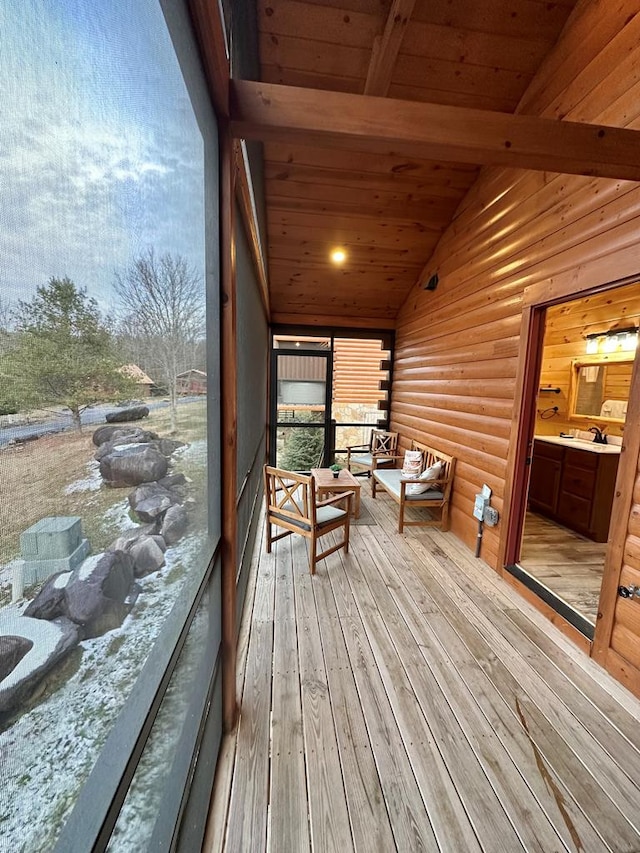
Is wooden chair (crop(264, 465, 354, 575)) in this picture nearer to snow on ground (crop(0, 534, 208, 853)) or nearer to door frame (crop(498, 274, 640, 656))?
door frame (crop(498, 274, 640, 656))

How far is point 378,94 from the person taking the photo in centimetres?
247

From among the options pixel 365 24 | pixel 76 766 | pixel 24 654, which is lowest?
pixel 76 766

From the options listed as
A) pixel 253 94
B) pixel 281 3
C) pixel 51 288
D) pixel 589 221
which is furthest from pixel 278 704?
pixel 281 3

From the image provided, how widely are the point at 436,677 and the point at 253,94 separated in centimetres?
268

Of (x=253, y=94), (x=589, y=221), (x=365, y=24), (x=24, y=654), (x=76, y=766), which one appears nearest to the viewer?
(x=24, y=654)

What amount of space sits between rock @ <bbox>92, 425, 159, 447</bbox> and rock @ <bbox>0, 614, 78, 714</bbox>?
213 millimetres

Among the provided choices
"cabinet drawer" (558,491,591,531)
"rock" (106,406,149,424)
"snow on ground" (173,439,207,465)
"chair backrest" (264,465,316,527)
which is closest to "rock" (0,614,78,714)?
"rock" (106,406,149,424)

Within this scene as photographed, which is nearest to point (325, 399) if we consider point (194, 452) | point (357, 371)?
point (357, 371)

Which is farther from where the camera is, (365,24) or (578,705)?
(365,24)

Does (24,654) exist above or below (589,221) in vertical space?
below

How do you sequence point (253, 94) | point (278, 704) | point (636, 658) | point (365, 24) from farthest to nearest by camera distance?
point (365, 24), point (636, 658), point (278, 704), point (253, 94)

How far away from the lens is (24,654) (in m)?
0.33

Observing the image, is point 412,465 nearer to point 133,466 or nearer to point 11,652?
point 133,466

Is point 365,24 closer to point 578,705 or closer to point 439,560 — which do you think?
point 439,560
